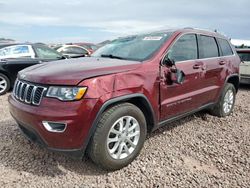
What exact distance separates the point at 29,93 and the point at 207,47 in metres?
3.12

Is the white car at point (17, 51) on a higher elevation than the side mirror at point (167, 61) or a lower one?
lower

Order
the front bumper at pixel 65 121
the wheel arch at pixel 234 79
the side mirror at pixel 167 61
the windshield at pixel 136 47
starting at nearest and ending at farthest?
the front bumper at pixel 65 121 < the side mirror at pixel 167 61 < the windshield at pixel 136 47 < the wheel arch at pixel 234 79

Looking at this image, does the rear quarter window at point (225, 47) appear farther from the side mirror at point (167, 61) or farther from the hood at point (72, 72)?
the hood at point (72, 72)

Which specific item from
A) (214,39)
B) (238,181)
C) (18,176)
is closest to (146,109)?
(238,181)

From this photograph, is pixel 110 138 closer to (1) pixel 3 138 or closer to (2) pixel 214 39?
(1) pixel 3 138

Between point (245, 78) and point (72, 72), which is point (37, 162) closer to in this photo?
point (72, 72)

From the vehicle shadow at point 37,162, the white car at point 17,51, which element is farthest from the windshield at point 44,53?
the vehicle shadow at point 37,162

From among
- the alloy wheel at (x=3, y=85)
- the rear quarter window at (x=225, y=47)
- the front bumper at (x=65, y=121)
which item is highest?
the rear quarter window at (x=225, y=47)

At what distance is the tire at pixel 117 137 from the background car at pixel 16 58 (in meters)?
4.91

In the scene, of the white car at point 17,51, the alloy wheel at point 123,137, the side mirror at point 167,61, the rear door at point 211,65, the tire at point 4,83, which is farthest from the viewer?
→ the white car at point 17,51

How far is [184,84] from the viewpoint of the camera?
3.89 meters

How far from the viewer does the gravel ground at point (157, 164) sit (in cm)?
298

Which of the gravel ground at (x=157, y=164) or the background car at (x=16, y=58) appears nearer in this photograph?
the gravel ground at (x=157, y=164)

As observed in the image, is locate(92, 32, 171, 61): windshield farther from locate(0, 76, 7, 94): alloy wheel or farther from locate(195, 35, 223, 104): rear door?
locate(0, 76, 7, 94): alloy wheel
